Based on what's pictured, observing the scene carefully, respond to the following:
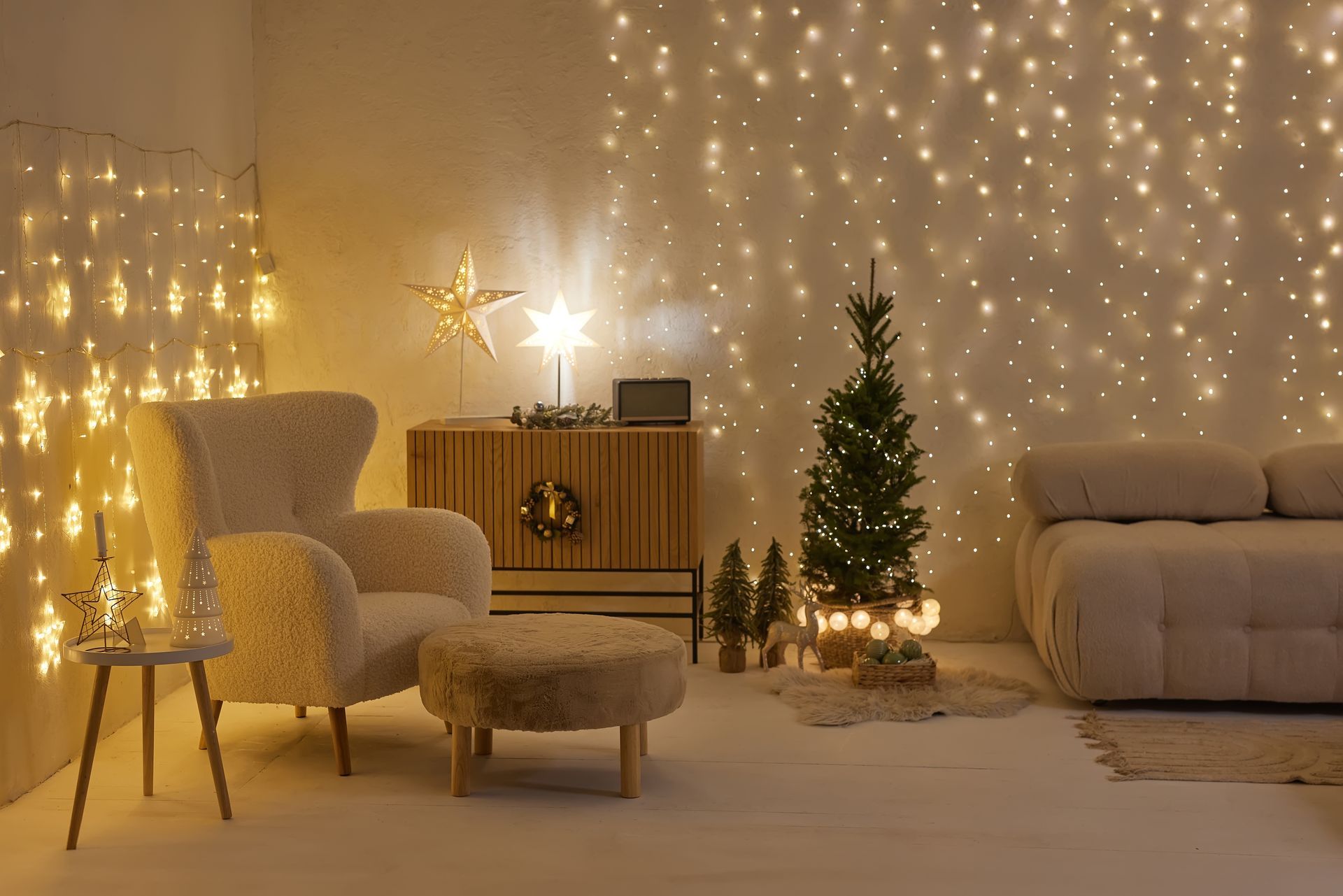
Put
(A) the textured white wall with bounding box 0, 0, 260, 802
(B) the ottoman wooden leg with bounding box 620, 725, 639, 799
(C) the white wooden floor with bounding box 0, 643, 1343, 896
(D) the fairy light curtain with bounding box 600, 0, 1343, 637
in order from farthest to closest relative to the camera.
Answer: (D) the fairy light curtain with bounding box 600, 0, 1343, 637 → (A) the textured white wall with bounding box 0, 0, 260, 802 → (B) the ottoman wooden leg with bounding box 620, 725, 639, 799 → (C) the white wooden floor with bounding box 0, 643, 1343, 896

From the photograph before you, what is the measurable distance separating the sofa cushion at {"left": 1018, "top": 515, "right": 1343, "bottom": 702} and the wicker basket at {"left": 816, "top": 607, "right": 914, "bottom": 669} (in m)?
0.61

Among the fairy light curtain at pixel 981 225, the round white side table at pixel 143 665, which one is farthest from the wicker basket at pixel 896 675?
the round white side table at pixel 143 665

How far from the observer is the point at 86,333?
3475mm

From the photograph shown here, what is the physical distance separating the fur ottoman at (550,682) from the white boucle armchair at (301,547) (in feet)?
0.67

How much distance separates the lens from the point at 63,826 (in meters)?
2.86

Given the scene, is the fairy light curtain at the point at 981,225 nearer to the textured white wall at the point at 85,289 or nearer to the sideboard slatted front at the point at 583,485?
the sideboard slatted front at the point at 583,485

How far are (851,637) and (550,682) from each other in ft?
5.01

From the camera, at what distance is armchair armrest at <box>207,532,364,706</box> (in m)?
3.09

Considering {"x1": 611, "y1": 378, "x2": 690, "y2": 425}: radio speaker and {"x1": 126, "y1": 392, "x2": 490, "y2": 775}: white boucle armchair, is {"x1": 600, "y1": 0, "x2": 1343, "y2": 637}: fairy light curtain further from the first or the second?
{"x1": 126, "y1": 392, "x2": 490, "y2": 775}: white boucle armchair

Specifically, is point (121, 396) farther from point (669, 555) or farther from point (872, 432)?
point (872, 432)

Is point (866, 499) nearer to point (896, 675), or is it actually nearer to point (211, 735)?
point (896, 675)

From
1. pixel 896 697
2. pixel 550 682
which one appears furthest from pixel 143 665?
pixel 896 697

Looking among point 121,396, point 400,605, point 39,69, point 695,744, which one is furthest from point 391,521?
point 39,69

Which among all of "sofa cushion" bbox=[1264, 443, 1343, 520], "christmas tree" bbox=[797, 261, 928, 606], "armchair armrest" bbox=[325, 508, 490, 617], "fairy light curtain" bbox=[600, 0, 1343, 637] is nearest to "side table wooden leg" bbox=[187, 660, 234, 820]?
"armchair armrest" bbox=[325, 508, 490, 617]
